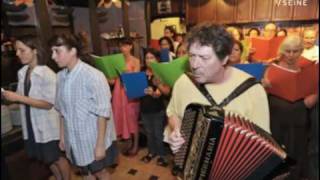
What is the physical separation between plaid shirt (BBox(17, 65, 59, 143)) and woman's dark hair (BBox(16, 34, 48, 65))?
5cm

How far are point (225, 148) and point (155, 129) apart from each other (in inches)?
57.0

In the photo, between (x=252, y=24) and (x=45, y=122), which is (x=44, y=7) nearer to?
(x=45, y=122)

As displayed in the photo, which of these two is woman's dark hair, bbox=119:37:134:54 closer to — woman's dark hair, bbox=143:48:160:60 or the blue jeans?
woman's dark hair, bbox=143:48:160:60

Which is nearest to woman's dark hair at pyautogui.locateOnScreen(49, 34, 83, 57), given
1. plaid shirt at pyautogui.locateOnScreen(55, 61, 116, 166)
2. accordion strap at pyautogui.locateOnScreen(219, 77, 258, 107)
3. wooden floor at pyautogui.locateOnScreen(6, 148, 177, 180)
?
plaid shirt at pyautogui.locateOnScreen(55, 61, 116, 166)

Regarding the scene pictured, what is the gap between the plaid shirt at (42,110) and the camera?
1.39 metres

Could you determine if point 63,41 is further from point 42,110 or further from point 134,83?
point 134,83

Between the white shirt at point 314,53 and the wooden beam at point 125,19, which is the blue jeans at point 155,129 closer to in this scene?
the wooden beam at point 125,19

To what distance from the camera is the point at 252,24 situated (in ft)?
3.64

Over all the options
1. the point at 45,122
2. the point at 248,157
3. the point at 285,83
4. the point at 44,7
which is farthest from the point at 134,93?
the point at 248,157

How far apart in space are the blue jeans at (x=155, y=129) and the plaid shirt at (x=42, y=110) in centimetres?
83

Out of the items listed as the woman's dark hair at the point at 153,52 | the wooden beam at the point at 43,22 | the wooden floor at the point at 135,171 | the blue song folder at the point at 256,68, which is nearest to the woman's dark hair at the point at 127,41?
the woman's dark hair at the point at 153,52

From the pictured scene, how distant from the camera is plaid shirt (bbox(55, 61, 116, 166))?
4.08ft

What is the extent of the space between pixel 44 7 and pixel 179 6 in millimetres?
728

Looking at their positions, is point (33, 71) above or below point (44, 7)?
below
